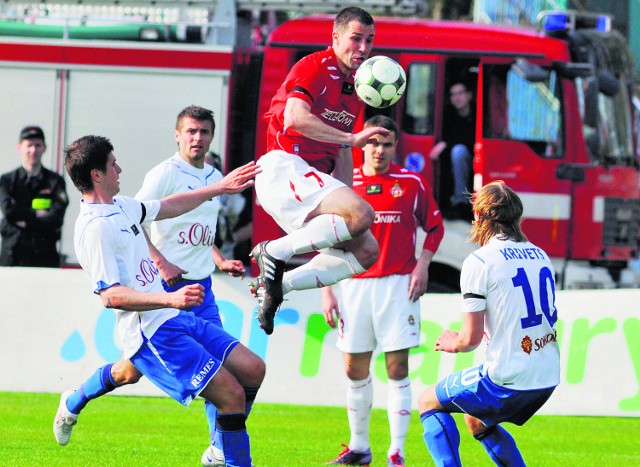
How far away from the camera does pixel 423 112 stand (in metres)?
14.1

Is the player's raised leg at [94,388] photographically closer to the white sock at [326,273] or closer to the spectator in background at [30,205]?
the white sock at [326,273]

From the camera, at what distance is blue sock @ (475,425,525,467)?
6590 millimetres

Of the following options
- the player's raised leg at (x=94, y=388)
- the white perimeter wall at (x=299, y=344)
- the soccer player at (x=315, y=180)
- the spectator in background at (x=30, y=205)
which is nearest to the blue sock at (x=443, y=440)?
the soccer player at (x=315, y=180)

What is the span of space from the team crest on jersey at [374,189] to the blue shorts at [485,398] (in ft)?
8.72

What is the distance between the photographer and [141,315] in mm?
6723

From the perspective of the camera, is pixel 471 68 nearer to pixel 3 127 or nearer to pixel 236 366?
pixel 3 127

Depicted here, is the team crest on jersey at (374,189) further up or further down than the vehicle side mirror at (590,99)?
further down

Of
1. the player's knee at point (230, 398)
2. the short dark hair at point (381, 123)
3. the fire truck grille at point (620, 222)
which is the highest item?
the short dark hair at point (381, 123)

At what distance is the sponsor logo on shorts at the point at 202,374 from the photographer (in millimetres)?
6641

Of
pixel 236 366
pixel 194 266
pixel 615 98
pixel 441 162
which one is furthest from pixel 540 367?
pixel 615 98

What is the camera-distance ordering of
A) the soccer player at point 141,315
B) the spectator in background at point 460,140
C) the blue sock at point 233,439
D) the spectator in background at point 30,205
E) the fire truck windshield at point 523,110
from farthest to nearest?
the spectator in background at point 460,140 → the fire truck windshield at point 523,110 → the spectator in background at point 30,205 → the blue sock at point 233,439 → the soccer player at point 141,315

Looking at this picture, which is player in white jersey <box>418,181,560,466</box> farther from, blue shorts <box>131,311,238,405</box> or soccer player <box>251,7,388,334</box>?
blue shorts <box>131,311,238,405</box>

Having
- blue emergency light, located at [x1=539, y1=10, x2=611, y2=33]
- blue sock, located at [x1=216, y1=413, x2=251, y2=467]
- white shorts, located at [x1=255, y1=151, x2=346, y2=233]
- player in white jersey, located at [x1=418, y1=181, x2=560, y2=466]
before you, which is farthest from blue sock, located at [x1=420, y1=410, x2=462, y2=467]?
blue emergency light, located at [x1=539, y1=10, x2=611, y2=33]

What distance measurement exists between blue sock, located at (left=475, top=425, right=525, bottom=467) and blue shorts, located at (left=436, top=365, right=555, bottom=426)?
4.5 inches
